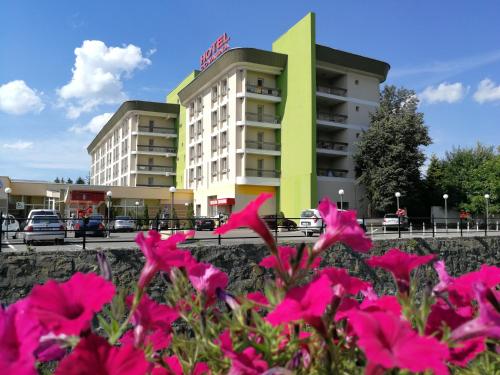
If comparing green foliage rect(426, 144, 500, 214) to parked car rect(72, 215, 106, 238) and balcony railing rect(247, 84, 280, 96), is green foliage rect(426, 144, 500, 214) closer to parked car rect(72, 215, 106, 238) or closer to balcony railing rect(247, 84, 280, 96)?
balcony railing rect(247, 84, 280, 96)

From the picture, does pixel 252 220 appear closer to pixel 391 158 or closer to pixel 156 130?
pixel 391 158

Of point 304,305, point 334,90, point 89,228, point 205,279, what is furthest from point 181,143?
point 304,305

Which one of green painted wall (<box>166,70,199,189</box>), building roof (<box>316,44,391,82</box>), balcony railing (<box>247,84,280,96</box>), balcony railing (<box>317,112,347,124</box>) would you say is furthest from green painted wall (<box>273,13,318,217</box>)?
green painted wall (<box>166,70,199,189</box>)

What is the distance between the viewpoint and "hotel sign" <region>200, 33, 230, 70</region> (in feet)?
143

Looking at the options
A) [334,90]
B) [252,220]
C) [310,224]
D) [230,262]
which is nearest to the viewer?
[252,220]

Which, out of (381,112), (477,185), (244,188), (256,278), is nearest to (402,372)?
(256,278)

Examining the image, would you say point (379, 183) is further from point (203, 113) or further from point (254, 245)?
point (254, 245)

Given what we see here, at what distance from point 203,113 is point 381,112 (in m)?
18.3

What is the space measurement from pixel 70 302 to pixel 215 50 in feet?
156

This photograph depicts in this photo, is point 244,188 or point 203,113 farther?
point 203,113

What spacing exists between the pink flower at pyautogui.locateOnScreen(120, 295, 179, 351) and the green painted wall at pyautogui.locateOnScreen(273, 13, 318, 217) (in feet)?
110

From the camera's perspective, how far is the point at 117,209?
158ft

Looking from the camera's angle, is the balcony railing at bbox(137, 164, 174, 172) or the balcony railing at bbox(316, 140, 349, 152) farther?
the balcony railing at bbox(137, 164, 174, 172)

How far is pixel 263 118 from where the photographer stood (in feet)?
128
